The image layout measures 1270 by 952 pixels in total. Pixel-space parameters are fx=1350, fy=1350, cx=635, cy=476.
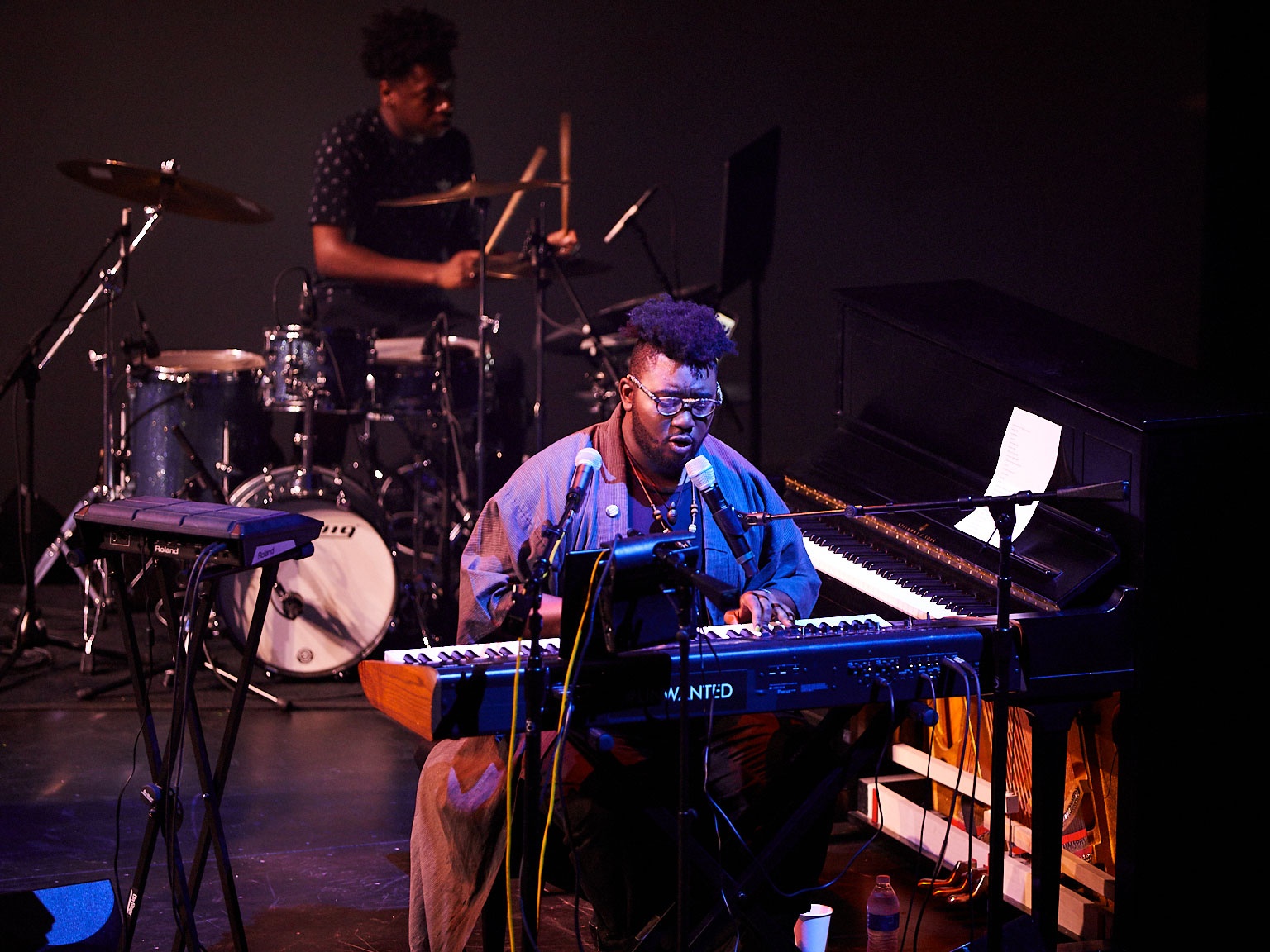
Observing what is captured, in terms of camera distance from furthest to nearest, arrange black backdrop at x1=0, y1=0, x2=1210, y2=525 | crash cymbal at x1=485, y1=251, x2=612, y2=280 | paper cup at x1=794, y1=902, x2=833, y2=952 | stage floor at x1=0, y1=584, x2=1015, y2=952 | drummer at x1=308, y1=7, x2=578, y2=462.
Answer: black backdrop at x1=0, y1=0, x2=1210, y2=525, drummer at x1=308, y1=7, x2=578, y2=462, crash cymbal at x1=485, y1=251, x2=612, y2=280, stage floor at x1=0, y1=584, x2=1015, y2=952, paper cup at x1=794, y1=902, x2=833, y2=952

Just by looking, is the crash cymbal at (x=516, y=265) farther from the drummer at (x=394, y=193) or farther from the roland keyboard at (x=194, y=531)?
the roland keyboard at (x=194, y=531)

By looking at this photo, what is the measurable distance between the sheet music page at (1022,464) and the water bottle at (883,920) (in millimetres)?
930

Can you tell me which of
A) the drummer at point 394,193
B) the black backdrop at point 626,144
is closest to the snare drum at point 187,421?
the drummer at point 394,193

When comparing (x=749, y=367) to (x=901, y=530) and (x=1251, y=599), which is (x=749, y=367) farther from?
(x=1251, y=599)

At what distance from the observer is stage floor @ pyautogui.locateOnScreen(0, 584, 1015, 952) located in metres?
3.56

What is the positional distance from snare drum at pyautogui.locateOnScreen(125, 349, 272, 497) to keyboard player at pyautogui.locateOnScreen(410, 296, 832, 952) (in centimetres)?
359

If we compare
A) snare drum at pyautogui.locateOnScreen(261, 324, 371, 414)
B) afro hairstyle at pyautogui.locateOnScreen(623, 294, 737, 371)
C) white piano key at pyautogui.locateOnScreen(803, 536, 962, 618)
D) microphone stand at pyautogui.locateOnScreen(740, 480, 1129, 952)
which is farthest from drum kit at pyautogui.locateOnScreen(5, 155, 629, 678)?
microphone stand at pyautogui.locateOnScreen(740, 480, 1129, 952)

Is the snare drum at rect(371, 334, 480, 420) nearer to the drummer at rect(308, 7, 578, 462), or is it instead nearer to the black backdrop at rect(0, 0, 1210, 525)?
the drummer at rect(308, 7, 578, 462)

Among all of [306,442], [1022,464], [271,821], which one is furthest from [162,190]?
[1022,464]

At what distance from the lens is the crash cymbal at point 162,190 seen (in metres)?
5.64

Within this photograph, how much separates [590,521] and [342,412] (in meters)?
3.22

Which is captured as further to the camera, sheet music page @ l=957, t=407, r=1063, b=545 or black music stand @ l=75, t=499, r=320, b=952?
sheet music page @ l=957, t=407, r=1063, b=545

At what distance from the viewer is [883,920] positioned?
339cm

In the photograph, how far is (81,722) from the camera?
5367 millimetres
